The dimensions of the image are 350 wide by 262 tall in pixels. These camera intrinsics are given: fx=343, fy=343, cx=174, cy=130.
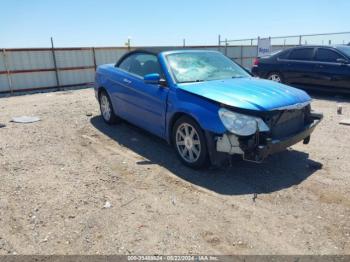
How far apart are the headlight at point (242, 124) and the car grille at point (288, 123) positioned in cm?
22

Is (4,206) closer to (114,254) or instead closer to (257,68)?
(114,254)

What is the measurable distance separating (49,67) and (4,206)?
1162 cm

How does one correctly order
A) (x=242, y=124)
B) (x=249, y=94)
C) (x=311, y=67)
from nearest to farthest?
1. (x=242, y=124)
2. (x=249, y=94)
3. (x=311, y=67)

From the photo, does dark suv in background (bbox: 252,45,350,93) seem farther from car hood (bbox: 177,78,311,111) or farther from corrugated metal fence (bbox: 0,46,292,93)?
car hood (bbox: 177,78,311,111)

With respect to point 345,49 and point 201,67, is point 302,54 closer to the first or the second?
point 345,49

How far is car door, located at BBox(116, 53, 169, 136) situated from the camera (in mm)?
5137

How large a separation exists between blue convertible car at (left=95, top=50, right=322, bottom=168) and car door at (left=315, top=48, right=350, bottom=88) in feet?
17.3

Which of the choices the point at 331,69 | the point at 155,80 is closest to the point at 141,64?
the point at 155,80

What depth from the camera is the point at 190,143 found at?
4656 mm

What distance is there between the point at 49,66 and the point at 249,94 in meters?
12.0

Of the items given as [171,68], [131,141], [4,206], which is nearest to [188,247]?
[4,206]

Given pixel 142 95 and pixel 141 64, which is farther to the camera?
pixel 141 64

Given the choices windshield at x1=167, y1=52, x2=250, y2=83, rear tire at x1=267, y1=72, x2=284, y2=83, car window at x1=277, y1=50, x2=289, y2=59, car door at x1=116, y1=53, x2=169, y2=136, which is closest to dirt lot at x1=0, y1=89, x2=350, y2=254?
car door at x1=116, y1=53, x2=169, y2=136

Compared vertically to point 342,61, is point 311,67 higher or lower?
lower
